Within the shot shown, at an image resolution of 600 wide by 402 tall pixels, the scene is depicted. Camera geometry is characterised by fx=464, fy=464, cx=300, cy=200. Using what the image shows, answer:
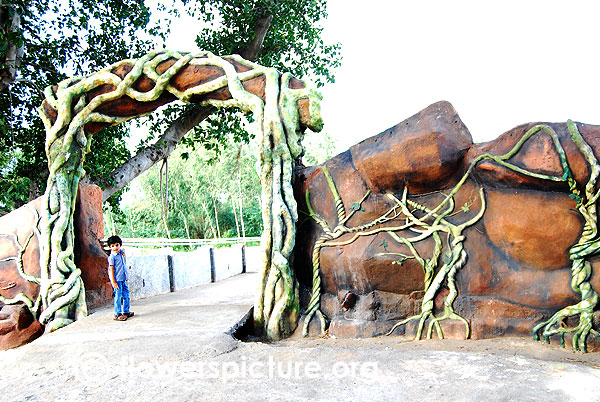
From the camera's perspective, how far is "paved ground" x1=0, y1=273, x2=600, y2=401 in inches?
92.4

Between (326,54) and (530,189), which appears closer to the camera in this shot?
(530,189)

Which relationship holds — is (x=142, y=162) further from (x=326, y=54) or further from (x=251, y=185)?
(x=251, y=185)

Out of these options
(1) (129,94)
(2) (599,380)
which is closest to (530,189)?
(2) (599,380)

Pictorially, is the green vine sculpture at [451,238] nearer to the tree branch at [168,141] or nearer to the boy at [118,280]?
the boy at [118,280]

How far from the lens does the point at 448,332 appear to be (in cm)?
341

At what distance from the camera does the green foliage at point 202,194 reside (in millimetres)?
23141

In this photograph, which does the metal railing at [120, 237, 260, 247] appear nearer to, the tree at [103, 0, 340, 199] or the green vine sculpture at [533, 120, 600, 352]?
the tree at [103, 0, 340, 199]

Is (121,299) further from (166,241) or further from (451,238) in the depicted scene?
(166,241)

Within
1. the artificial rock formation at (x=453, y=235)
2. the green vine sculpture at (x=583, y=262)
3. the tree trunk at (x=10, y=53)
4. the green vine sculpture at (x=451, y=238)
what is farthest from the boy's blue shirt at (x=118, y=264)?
the green vine sculpture at (x=583, y=262)

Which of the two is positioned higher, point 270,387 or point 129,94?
point 129,94

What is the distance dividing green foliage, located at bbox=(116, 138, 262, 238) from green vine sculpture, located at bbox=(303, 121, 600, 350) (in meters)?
17.8

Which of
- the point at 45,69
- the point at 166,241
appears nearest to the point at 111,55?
the point at 45,69

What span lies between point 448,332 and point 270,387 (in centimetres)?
155

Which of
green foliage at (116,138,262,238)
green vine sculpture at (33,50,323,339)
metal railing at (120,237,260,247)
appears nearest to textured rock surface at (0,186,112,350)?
green vine sculpture at (33,50,323,339)
